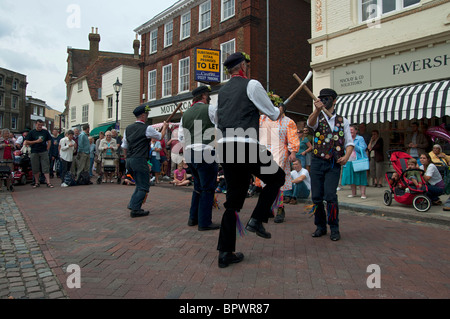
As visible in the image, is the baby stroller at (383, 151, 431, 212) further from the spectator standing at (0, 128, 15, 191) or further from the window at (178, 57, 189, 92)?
the window at (178, 57, 189, 92)

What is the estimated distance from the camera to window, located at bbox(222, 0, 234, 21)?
17.8 meters

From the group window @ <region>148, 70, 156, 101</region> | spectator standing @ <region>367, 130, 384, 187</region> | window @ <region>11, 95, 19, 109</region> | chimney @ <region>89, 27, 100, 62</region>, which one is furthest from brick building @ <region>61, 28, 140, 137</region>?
window @ <region>11, 95, 19, 109</region>

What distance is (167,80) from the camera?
74.3 feet

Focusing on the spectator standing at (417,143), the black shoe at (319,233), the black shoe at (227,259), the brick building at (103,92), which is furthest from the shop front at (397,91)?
the brick building at (103,92)

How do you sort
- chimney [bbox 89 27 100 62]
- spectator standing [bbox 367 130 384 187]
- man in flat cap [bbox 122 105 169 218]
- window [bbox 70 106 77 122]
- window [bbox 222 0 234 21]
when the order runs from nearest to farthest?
man in flat cap [bbox 122 105 169 218] → spectator standing [bbox 367 130 384 187] → window [bbox 222 0 234 21] → window [bbox 70 106 77 122] → chimney [bbox 89 27 100 62]

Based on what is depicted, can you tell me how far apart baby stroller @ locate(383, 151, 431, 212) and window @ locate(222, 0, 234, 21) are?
13615mm

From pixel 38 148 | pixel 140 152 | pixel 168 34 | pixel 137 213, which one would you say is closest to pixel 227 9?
pixel 168 34

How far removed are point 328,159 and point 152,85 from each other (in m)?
21.7

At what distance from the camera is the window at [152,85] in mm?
24094

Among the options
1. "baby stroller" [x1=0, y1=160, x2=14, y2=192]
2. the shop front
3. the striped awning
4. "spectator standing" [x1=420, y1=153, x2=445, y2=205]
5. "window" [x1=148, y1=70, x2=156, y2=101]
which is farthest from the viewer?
"window" [x1=148, y1=70, x2=156, y2=101]

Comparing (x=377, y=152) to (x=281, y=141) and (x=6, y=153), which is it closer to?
(x=281, y=141)

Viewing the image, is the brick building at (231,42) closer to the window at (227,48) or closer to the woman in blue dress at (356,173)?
the window at (227,48)

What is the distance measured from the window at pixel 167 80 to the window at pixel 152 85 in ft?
4.76

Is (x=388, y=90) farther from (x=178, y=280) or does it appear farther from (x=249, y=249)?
(x=178, y=280)
